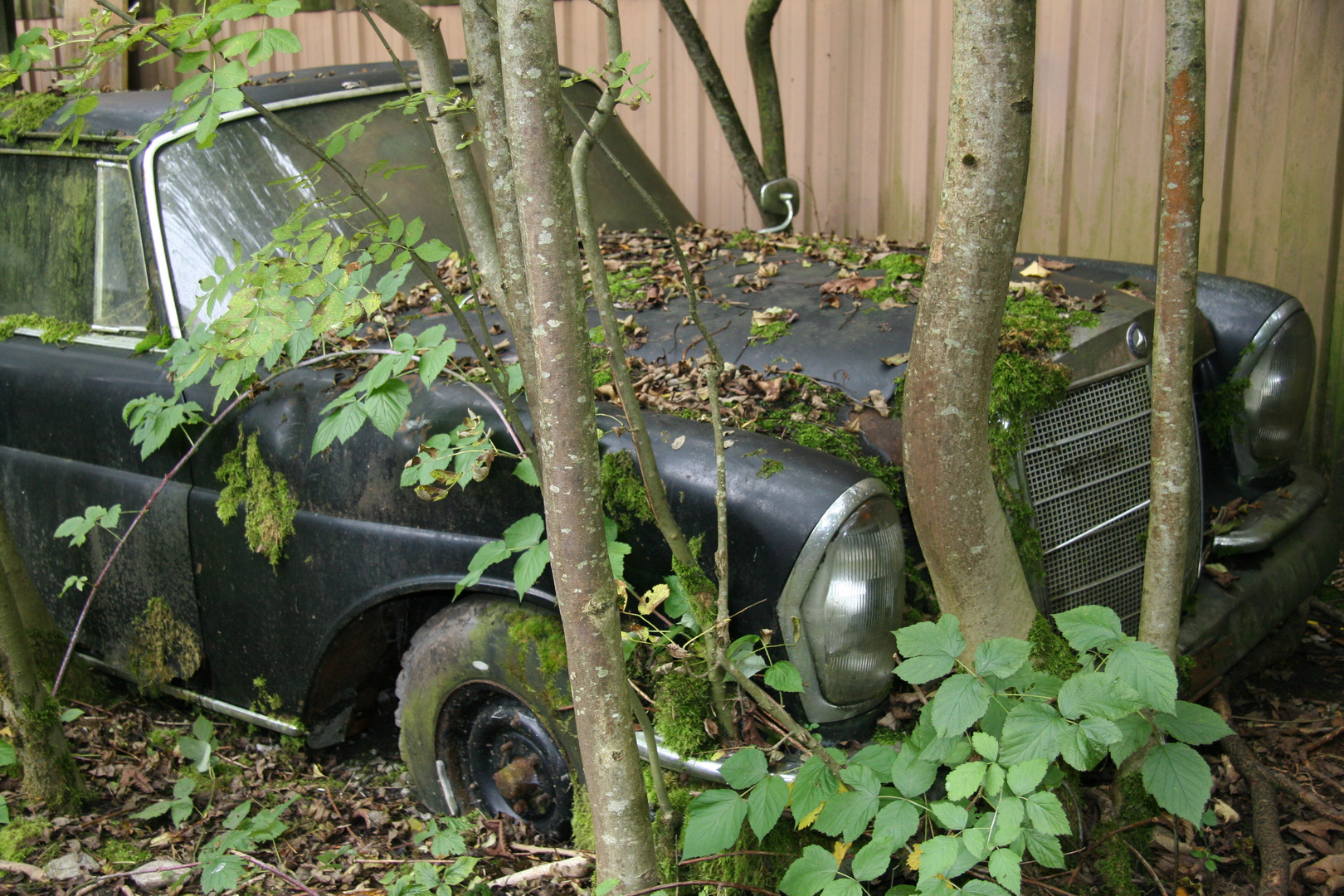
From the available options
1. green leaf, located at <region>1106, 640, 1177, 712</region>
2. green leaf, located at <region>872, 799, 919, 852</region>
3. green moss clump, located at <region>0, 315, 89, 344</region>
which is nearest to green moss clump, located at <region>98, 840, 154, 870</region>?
green moss clump, located at <region>0, 315, 89, 344</region>

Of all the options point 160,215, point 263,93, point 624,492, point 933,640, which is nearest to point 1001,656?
point 933,640

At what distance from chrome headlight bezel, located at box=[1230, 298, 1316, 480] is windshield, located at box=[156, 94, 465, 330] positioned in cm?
232

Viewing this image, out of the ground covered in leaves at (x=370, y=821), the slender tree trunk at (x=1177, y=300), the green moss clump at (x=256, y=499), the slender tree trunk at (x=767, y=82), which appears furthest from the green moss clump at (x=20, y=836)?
the slender tree trunk at (x=767, y=82)

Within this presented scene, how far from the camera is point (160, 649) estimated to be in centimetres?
301

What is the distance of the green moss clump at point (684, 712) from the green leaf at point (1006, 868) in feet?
1.89

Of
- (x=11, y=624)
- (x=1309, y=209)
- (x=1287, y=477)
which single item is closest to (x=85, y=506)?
(x=11, y=624)

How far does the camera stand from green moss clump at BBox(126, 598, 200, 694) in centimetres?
294

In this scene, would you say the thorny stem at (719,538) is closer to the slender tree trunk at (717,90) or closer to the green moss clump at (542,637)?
the green moss clump at (542,637)

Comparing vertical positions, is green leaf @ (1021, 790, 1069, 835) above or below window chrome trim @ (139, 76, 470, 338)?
below

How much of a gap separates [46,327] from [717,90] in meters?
3.28

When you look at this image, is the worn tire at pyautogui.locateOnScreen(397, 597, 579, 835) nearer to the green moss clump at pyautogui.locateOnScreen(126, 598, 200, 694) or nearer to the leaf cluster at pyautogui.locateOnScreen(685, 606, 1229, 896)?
the leaf cluster at pyautogui.locateOnScreen(685, 606, 1229, 896)

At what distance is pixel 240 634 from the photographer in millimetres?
2803

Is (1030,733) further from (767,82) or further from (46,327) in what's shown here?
(767,82)

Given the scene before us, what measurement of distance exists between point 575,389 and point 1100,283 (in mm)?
2112
